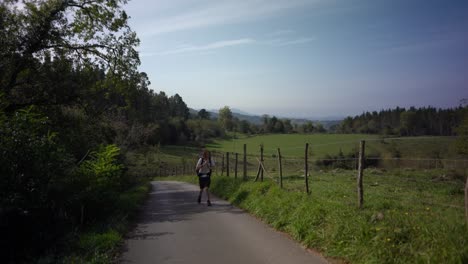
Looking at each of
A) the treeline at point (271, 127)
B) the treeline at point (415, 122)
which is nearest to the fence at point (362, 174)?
the treeline at point (415, 122)

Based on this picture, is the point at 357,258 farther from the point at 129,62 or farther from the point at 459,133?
the point at 459,133

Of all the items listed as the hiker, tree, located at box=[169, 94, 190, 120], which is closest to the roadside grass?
the hiker

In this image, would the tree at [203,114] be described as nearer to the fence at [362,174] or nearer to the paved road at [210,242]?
the fence at [362,174]

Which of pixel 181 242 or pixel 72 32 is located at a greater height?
pixel 72 32

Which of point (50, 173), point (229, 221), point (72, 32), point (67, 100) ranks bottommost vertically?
point (229, 221)

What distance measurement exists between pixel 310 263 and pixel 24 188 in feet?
19.0

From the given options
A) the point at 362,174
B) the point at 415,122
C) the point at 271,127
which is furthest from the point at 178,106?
the point at 362,174

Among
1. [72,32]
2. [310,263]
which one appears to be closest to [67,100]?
[72,32]

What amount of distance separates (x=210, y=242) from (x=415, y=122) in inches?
2451

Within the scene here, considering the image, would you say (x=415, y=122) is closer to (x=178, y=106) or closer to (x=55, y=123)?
(x=55, y=123)

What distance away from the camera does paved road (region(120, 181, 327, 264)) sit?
19.8 ft

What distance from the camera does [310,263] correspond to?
5.65 m

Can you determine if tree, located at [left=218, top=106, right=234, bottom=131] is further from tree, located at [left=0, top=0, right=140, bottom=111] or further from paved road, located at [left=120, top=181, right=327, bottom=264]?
paved road, located at [left=120, top=181, right=327, bottom=264]

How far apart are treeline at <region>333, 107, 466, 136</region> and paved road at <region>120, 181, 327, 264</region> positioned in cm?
3735
